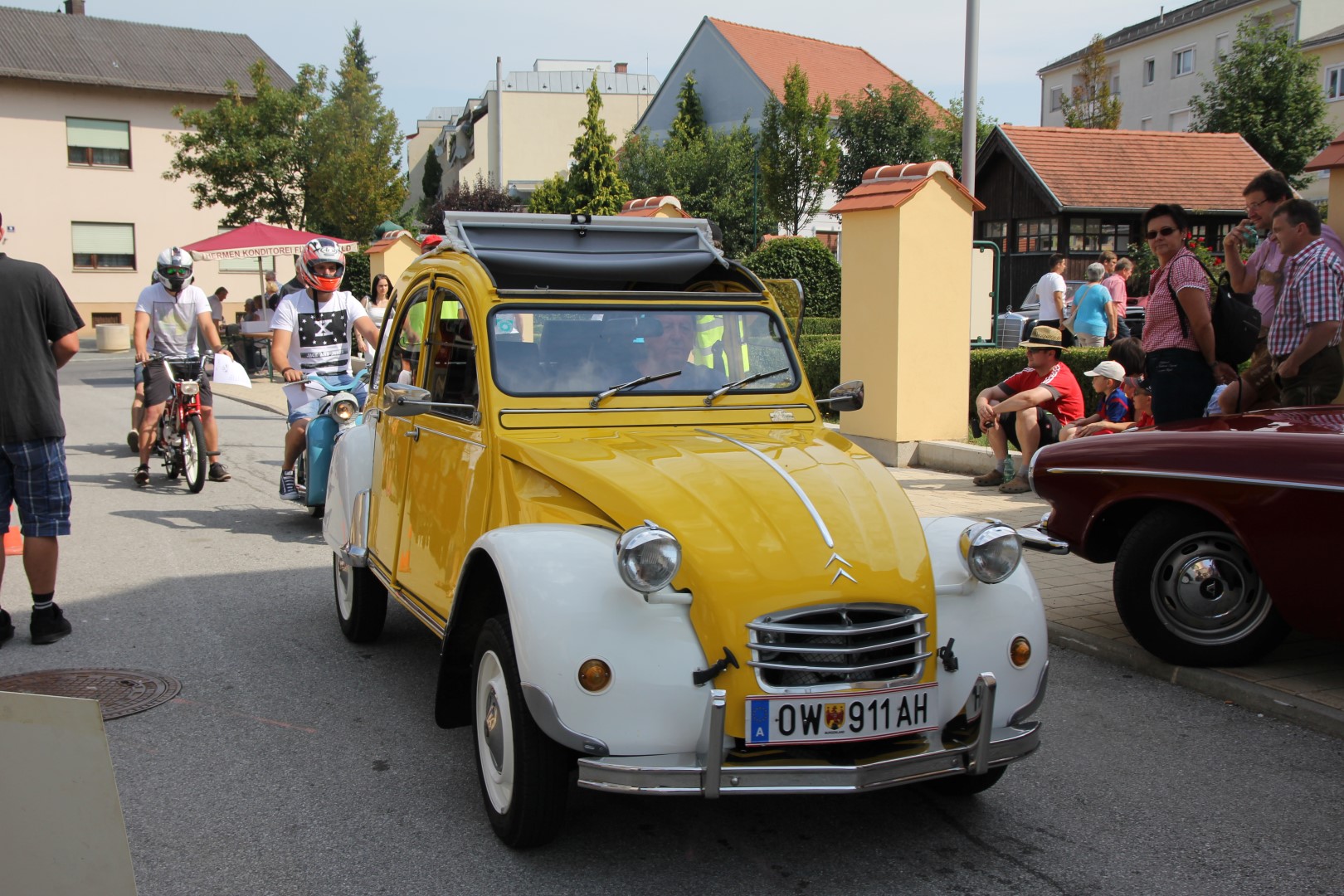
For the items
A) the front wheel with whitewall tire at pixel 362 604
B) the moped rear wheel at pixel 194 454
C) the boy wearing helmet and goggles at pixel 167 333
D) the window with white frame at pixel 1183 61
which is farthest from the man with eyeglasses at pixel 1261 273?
A: the window with white frame at pixel 1183 61

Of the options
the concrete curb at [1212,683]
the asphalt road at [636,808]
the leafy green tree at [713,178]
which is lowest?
the asphalt road at [636,808]

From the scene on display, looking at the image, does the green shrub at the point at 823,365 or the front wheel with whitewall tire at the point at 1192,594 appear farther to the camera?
the green shrub at the point at 823,365

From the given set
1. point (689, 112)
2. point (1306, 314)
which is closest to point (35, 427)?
point (1306, 314)

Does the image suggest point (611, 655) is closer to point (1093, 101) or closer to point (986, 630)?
point (986, 630)

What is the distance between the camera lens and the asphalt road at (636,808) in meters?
3.50

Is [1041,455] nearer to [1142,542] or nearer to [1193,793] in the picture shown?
[1142,542]

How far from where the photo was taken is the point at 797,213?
144 feet

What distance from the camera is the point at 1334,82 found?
157 ft

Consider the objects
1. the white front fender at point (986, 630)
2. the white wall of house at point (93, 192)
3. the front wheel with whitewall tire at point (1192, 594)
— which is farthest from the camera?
the white wall of house at point (93, 192)

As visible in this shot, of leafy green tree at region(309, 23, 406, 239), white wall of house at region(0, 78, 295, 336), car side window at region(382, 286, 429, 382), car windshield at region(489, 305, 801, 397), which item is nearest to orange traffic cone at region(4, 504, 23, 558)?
car side window at region(382, 286, 429, 382)

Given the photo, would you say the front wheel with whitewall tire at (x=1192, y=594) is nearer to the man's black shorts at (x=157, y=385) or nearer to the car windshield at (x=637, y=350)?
the car windshield at (x=637, y=350)

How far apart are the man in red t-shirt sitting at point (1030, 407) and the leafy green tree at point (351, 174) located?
27297 millimetres

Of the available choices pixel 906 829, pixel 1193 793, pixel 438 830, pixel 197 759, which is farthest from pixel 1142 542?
pixel 197 759

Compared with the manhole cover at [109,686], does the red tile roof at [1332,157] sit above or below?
above
